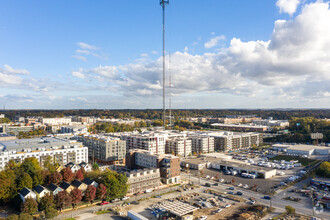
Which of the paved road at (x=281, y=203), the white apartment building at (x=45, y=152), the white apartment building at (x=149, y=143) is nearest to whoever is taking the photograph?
the paved road at (x=281, y=203)

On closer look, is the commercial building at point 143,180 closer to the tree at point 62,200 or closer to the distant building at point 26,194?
the tree at point 62,200

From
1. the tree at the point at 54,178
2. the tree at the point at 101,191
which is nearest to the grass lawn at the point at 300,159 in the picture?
the tree at the point at 101,191

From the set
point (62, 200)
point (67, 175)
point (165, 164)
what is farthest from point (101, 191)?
point (165, 164)

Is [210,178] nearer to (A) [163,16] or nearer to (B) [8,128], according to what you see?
(A) [163,16]

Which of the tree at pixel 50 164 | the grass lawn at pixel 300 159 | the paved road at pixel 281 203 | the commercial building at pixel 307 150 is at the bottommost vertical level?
the paved road at pixel 281 203

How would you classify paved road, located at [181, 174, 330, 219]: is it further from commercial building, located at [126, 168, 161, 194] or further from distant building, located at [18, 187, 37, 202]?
distant building, located at [18, 187, 37, 202]

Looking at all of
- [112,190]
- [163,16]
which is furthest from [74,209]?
[163,16]

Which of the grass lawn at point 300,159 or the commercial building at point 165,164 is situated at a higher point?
the commercial building at point 165,164
